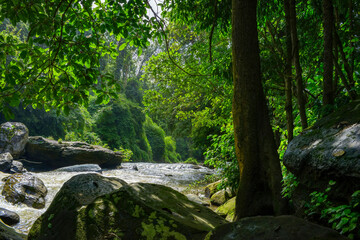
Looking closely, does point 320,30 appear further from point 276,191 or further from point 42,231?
point 42,231

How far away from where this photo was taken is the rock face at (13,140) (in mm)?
13352

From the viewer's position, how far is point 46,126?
67.5ft

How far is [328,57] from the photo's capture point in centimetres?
318

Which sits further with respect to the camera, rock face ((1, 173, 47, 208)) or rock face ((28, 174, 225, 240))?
rock face ((1, 173, 47, 208))

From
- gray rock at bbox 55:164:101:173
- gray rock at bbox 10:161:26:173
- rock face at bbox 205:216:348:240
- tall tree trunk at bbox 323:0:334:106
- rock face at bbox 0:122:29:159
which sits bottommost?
gray rock at bbox 55:164:101:173

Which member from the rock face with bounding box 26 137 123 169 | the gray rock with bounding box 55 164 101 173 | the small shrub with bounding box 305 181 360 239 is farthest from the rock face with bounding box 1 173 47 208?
the rock face with bounding box 26 137 123 169

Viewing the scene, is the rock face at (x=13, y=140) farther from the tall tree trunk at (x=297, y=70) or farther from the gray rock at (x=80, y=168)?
the tall tree trunk at (x=297, y=70)

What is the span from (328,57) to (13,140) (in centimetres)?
1546

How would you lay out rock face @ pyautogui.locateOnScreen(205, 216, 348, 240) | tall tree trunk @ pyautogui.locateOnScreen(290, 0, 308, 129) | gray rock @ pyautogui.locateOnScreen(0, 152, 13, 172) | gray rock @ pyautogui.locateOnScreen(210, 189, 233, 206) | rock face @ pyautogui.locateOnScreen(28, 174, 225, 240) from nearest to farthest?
rock face @ pyautogui.locateOnScreen(205, 216, 348, 240), rock face @ pyautogui.locateOnScreen(28, 174, 225, 240), tall tree trunk @ pyautogui.locateOnScreen(290, 0, 308, 129), gray rock @ pyautogui.locateOnScreen(210, 189, 233, 206), gray rock @ pyautogui.locateOnScreen(0, 152, 13, 172)

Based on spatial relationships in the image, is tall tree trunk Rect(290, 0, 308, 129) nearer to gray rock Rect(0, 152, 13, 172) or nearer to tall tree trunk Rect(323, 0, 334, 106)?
tall tree trunk Rect(323, 0, 334, 106)

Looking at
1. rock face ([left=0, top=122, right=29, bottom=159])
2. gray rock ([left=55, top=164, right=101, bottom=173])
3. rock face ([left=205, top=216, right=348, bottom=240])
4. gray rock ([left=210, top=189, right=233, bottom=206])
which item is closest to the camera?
rock face ([left=205, top=216, right=348, bottom=240])

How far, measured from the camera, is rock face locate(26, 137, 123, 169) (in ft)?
48.5

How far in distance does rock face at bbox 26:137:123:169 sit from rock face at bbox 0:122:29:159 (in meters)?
0.68

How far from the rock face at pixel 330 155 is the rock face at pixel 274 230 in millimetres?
610
